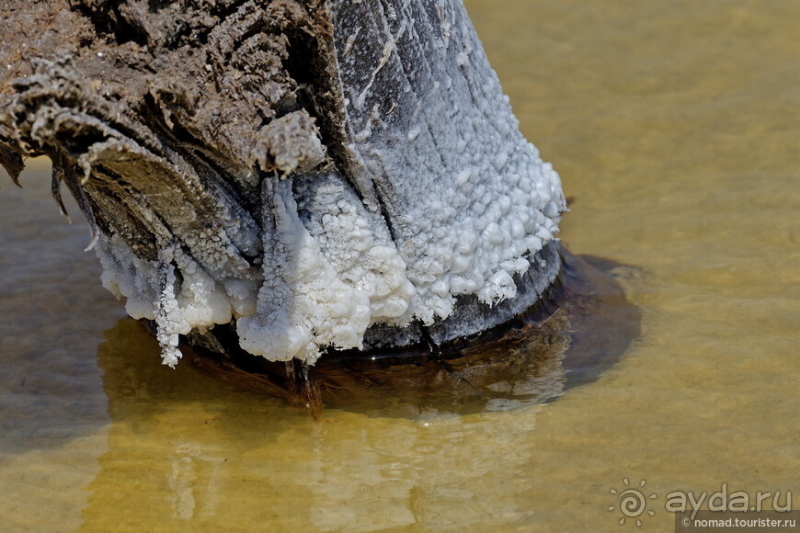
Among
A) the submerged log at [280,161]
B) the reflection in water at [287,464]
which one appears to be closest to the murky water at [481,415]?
the reflection in water at [287,464]

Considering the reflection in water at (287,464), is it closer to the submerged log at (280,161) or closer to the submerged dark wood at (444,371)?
the submerged dark wood at (444,371)

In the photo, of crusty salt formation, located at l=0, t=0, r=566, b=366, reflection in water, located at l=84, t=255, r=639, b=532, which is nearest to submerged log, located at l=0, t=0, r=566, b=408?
crusty salt formation, located at l=0, t=0, r=566, b=366

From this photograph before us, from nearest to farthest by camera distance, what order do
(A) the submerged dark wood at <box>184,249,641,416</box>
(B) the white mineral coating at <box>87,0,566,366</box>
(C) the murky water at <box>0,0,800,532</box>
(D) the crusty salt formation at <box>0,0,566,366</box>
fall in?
1. (D) the crusty salt formation at <box>0,0,566,366</box>
2. (C) the murky water at <box>0,0,800,532</box>
3. (B) the white mineral coating at <box>87,0,566,366</box>
4. (A) the submerged dark wood at <box>184,249,641,416</box>

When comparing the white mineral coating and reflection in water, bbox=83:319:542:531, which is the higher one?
the white mineral coating

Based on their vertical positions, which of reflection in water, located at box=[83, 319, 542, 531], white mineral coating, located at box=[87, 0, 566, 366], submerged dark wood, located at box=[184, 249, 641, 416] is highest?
white mineral coating, located at box=[87, 0, 566, 366]

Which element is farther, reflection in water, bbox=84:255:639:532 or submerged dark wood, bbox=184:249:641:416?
submerged dark wood, bbox=184:249:641:416

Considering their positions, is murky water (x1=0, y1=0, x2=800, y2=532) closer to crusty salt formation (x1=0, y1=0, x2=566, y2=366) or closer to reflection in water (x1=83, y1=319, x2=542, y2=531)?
reflection in water (x1=83, y1=319, x2=542, y2=531)

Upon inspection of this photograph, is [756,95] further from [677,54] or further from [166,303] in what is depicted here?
[166,303]

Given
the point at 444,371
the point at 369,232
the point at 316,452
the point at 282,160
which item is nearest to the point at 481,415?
the point at 444,371

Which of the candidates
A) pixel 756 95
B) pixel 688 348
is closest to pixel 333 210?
pixel 688 348
